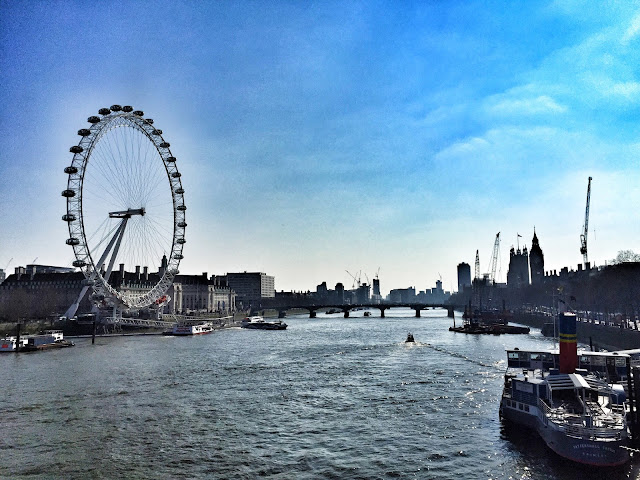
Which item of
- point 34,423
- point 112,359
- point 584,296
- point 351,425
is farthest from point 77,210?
point 584,296

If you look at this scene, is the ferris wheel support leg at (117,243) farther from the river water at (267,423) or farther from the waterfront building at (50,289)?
the river water at (267,423)

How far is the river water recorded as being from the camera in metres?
26.2

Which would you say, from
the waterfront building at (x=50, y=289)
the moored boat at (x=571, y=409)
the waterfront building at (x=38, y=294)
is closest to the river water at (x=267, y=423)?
the moored boat at (x=571, y=409)

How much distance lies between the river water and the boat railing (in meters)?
1.70

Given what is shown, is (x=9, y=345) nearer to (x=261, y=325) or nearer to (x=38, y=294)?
(x=261, y=325)

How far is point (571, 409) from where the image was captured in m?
28.8

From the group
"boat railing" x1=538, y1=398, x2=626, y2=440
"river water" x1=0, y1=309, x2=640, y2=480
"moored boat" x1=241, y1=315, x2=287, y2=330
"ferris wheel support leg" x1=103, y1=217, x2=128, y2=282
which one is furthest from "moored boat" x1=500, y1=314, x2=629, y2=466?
"moored boat" x1=241, y1=315, x2=287, y2=330

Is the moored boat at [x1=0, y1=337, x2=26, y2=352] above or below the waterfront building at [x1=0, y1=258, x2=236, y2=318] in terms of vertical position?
below

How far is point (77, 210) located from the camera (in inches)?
3698

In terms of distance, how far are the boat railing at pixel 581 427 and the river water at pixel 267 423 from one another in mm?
1700

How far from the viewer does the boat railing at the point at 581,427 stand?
2577 centimetres

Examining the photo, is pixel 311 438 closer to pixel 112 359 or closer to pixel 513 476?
pixel 513 476

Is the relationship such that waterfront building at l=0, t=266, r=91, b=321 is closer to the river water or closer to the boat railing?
the river water

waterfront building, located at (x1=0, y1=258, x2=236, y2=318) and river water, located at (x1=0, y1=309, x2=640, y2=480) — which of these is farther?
waterfront building, located at (x1=0, y1=258, x2=236, y2=318)
